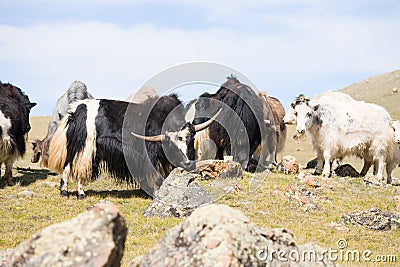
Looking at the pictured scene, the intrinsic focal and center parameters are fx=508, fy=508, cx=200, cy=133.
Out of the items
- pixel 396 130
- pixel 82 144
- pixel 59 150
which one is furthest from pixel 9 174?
pixel 396 130

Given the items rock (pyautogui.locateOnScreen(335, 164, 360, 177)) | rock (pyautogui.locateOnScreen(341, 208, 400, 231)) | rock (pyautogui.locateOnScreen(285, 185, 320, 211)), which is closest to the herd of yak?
rock (pyautogui.locateOnScreen(335, 164, 360, 177))

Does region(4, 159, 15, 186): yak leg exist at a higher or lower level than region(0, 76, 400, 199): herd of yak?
lower

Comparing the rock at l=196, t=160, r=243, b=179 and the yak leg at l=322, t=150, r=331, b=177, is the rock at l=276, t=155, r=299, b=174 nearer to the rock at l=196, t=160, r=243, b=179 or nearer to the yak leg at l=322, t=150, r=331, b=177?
the yak leg at l=322, t=150, r=331, b=177

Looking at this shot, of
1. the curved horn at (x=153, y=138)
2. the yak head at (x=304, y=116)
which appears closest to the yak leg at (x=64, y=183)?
the curved horn at (x=153, y=138)

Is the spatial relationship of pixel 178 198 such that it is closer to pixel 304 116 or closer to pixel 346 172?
pixel 304 116


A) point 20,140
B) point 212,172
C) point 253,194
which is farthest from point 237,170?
point 20,140

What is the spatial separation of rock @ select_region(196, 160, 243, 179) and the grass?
0.37 metres

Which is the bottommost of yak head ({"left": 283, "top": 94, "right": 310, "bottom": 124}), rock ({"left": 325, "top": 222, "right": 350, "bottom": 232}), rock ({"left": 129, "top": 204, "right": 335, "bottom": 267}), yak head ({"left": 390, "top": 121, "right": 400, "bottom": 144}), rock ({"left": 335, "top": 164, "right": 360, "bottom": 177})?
rock ({"left": 335, "top": 164, "right": 360, "bottom": 177})

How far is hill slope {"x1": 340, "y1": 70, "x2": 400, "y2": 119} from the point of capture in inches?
2227

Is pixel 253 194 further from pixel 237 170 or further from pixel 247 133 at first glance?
pixel 247 133

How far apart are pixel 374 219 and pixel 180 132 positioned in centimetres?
462

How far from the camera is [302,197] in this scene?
1152 centimetres

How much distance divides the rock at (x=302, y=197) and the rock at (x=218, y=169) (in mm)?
1952

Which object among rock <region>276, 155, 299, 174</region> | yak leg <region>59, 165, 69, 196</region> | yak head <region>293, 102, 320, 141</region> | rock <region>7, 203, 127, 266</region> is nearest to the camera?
rock <region>7, 203, 127, 266</region>
